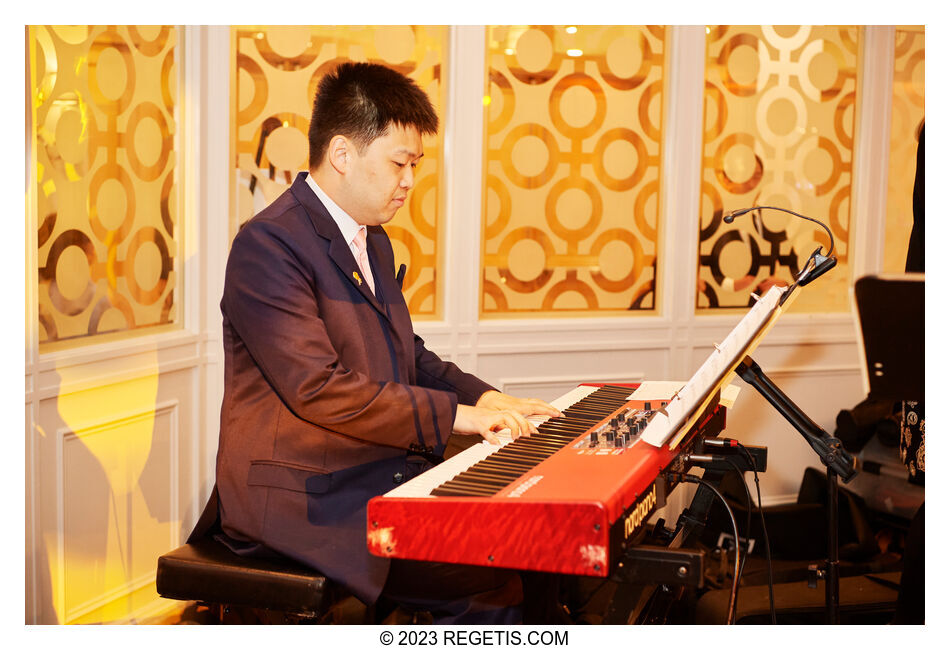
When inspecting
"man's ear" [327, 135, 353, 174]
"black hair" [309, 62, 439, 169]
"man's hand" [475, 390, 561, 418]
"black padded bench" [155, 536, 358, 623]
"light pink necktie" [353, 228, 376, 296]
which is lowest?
"black padded bench" [155, 536, 358, 623]

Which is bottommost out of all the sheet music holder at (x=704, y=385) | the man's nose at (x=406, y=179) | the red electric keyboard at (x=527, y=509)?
the red electric keyboard at (x=527, y=509)

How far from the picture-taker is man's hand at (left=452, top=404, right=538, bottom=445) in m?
1.98

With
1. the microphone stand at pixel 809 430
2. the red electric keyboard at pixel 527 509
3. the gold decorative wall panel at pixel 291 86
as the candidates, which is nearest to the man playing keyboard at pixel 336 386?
the red electric keyboard at pixel 527 509

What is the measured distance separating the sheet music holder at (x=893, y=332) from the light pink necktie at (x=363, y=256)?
1.14 metres

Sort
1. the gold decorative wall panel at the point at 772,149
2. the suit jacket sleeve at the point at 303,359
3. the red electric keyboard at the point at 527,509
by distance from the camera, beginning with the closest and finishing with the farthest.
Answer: the red electric keyboard at the point at 527,509, the suit jacket sleeve at the point at 303,359, the gold decorative wall panel at the point at 772,149

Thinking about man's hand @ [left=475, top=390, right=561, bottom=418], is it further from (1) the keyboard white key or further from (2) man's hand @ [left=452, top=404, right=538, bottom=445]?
(2) man's hand @ [left=452, top=404, right=538, bottom=445]

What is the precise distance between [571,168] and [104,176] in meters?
2.06

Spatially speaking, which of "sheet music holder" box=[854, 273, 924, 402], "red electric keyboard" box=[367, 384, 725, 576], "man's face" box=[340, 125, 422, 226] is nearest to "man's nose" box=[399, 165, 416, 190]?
"man's face" box=[340, 125, 422, 226]

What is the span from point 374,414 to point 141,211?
1.60 meters

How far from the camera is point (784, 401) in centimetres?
214

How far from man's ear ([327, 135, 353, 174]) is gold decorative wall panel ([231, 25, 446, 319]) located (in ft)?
4.66

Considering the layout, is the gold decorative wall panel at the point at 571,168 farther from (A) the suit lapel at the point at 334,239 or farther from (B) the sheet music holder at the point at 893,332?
(B) the sheet music holder at the point at 893,332

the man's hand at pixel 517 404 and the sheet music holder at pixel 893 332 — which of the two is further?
the man's hand at pixel 517 404

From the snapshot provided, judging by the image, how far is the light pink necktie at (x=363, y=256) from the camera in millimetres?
2297
